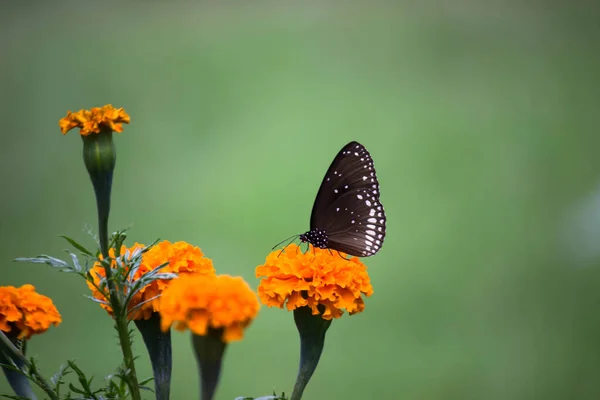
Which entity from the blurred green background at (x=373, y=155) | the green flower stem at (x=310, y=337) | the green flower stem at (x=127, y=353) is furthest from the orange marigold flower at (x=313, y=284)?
the blurred green background at (x=373, y=155)

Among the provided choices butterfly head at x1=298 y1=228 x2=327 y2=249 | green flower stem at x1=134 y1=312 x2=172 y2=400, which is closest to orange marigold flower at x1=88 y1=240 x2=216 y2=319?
green flower stem at x1=134 y1=312 x2=172 y2=400

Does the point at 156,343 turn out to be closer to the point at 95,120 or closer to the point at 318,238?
the point at 95,120

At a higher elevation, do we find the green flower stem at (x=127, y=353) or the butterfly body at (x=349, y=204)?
the butterfly body at (x=349, y=204)

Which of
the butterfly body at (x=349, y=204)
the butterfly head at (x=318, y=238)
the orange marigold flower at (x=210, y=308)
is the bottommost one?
the orange marigold flower at (x=210, y=308)

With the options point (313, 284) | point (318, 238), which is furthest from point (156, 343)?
point (318, 238)

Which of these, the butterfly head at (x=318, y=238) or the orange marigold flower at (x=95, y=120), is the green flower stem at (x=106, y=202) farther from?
the butterfly head at (x=318, y=238)

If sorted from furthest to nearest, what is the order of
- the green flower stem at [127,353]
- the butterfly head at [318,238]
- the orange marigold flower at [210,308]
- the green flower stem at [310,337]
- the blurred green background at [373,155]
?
the blurred green background at [373,155]
the butterfly head at [318,238]
the green flower stem at [310,337]
the green flower stem at [127,353]
the orange marigold flower at [210,308]

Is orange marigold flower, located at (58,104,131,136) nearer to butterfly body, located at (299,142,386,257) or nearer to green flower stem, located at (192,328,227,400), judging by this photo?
green flower stem, located at (192,328,227,400)

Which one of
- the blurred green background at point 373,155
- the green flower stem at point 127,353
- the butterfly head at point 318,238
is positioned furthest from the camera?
the blurred green background at point 373,155
